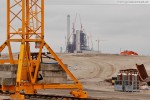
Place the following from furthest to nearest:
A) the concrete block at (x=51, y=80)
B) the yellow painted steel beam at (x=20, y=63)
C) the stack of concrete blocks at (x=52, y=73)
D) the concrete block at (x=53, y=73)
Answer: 1. the concrete block at (x=53, y=73)
2. the stack of concrete blocks at (x=52, y=73)
3. the concrete block at (x=51, y=80)
4. the yellow painted steel beam at (x=20, y=63)

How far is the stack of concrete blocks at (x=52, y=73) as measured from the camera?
25.2 m

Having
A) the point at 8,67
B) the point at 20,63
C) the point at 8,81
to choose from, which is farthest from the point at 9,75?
the point at 20,63

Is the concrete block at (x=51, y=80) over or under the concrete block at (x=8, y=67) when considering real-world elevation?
under

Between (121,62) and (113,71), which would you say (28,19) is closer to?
(113,71)

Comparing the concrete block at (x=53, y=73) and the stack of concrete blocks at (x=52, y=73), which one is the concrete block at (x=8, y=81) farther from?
the concrete block at (x=53, y=73)

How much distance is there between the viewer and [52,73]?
25.4m

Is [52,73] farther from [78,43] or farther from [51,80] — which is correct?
[78,43]

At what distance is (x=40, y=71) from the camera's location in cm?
2528

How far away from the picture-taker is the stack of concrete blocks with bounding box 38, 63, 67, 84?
82.6 feet

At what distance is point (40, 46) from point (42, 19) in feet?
5.31

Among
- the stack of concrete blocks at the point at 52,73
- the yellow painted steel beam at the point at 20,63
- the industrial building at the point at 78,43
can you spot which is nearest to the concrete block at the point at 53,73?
the stack of concrete blocks at the point at 52,73

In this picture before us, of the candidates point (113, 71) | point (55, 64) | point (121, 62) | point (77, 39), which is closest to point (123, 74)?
point (55, 64)

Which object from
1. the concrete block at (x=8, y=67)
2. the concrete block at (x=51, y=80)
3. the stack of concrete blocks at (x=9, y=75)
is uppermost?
the concrete block at (x=8, y=67)

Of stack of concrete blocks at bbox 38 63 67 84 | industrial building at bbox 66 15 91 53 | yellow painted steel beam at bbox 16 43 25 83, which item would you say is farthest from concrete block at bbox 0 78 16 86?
industrial building at bbox 66 15 91 53
